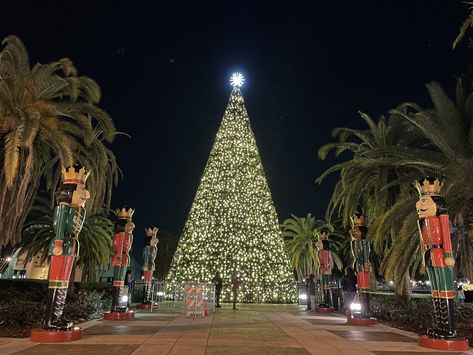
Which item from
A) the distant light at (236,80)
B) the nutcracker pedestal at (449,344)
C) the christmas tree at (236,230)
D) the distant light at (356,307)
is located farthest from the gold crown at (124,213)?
the distant light at (236,80)

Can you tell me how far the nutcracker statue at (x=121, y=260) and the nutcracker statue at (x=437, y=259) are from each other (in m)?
9.79

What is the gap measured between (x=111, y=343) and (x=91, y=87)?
31.7ft

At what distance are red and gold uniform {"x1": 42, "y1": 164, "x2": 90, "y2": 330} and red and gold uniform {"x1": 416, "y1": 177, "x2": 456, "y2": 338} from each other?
26.8 feet

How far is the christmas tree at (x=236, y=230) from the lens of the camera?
981 inches

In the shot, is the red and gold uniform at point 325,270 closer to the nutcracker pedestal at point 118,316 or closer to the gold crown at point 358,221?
the gold crown at point 358,221

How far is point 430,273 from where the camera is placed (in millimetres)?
9867

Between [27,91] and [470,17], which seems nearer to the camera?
[470,17]

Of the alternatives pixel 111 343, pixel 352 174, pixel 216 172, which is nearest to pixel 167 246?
pixel 216 172

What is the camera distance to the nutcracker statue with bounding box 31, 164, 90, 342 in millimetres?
9148

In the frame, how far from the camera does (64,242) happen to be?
9828 mm

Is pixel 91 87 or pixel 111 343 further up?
pixel 91 87

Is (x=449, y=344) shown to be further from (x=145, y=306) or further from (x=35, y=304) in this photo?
(x=145, y=306)

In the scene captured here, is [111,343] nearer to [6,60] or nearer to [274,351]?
[274,351]

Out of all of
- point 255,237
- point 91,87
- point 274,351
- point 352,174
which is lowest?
point 274,351
